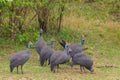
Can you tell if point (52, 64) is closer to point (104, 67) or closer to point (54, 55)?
point (54, 55)

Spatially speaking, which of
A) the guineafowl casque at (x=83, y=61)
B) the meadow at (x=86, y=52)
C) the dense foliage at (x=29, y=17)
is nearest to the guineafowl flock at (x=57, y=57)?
the guineafowl casque at (x=83, y=61)

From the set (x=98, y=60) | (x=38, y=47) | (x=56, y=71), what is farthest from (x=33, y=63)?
(x=98, y=60)

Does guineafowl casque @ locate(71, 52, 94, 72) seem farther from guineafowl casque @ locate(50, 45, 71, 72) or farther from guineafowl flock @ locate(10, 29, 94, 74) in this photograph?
guineafowl casque @ locate(50, 45, 71, 72)

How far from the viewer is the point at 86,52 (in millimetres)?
13844

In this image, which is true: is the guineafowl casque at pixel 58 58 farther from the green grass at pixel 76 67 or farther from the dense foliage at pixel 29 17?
the dense foliage at pixel 29 17

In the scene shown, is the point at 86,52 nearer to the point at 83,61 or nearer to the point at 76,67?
the point at 76,67

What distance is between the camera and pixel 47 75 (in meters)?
9.98

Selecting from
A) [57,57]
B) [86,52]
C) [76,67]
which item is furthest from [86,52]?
[57,57]

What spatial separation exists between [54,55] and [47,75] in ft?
2.24

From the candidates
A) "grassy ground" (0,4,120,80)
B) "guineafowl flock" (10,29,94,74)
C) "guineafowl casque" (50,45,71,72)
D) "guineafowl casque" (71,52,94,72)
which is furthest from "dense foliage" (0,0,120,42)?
"guineafowl casque" (71,52,94,72)

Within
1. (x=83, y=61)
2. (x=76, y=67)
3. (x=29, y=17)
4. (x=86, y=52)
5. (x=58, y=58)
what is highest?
(x=29, y=17)

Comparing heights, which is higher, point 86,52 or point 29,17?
point 29,17

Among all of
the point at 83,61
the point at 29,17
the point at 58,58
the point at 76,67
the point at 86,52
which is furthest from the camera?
the point at 29,17

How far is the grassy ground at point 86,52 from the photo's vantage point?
32.8ft
